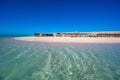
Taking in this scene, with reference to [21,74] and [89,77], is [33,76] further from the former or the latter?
[89,77]

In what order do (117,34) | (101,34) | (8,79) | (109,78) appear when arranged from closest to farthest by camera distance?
(8,79), (109,78), (117,34), (101,34)

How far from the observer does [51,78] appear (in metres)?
4.11

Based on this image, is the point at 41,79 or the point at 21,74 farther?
the point at 21,74

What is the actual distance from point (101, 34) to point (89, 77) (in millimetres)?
43565

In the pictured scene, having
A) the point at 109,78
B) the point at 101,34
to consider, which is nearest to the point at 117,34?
the point at 101,34

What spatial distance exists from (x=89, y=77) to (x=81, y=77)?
30 cm

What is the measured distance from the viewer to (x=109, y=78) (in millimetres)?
4211

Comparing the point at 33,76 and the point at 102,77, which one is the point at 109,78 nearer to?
the point at 102,77

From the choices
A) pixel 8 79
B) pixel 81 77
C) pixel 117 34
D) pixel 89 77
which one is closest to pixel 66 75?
pixel 81 77

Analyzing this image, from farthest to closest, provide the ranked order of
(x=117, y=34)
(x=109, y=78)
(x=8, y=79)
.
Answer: (x=117, y=34)
(x=109, y=78)
(x=8, y=79)

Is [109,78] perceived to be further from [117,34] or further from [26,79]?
[117,34]

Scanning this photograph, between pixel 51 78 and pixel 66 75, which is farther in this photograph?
pixel 66 75

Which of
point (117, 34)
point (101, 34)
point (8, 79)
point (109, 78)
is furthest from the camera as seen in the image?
point (101, 34)

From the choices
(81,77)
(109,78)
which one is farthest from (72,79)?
(109,78)
